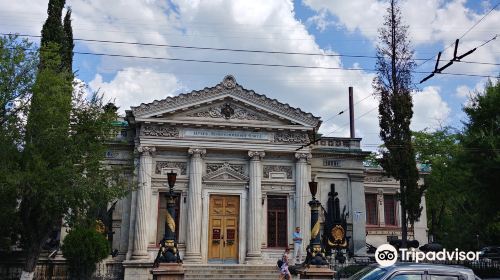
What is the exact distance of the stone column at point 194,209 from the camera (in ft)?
81.1

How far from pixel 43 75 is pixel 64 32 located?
695 centimetres

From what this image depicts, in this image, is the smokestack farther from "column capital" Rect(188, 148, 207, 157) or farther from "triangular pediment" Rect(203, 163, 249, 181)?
"column capital" Rect(188, 148, 207, 157)

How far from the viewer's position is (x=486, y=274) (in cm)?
2086

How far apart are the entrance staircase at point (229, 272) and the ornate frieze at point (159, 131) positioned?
7.15 m

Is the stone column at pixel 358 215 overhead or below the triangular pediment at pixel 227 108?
below

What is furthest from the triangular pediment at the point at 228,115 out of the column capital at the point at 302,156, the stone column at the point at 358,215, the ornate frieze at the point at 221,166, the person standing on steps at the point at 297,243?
the person standing on steps at the point at 297,243

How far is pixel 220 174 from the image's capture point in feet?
86.6

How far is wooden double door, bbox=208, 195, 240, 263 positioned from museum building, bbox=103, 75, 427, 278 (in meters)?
0.05

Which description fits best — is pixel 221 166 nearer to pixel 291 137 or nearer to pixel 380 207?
pixel 291 137

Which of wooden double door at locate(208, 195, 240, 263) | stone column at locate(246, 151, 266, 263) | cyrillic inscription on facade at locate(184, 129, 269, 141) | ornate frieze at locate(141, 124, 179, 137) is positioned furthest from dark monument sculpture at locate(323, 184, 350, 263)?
ornate frieze at locate(141, 124, 179, 137)

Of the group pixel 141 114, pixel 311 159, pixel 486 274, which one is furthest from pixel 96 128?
pixel 486 274

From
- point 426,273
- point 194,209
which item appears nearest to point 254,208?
point 194,209

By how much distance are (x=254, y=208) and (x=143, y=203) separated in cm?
599

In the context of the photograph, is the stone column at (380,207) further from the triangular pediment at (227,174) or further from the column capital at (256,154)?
the triangular pediment at (227,174)
